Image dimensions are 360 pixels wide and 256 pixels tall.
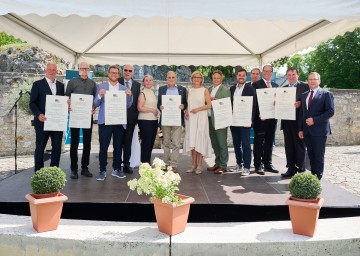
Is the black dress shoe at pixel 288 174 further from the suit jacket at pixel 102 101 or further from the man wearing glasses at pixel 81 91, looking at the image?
the man wearing glasses at pixel 81 91

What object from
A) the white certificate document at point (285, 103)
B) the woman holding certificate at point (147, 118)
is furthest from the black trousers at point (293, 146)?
the woman holding certificate at point (147, 118)

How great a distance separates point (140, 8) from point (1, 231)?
2206mm

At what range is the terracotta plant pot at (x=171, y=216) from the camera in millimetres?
2605

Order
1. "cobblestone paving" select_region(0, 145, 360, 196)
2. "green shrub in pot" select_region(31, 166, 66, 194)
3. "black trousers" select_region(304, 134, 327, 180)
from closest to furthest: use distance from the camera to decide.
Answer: "green shrub in pot" select_region(31, 166, 66, 194), "black trousers" select_region(304, 134, 327, 180), "cobblestone paving" select_region(0, 145, 360, 196)

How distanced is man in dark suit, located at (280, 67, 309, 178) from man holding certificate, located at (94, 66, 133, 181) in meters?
2.35

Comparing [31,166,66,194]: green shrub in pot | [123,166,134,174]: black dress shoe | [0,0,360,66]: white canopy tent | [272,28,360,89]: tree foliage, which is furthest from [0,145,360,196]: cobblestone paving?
[272,28,360,89]: tree foliage

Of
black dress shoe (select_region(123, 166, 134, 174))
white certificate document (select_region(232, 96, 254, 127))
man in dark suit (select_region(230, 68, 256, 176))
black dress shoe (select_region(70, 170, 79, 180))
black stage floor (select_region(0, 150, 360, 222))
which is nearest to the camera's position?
black stage floor (select_region(0, 150, 360, 222))

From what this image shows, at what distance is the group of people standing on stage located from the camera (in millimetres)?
4598

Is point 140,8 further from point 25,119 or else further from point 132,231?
point 25,119

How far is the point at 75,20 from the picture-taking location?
5.53 meters

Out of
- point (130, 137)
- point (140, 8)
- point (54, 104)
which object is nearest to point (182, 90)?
point (130, 137)

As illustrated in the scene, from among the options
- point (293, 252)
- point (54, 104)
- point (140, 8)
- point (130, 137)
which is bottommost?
point (293, 252)

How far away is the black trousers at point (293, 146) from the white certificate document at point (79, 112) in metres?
2.88

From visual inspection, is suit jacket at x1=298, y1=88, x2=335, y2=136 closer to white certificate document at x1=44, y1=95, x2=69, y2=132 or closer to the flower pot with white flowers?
the flower pot with white flowers
